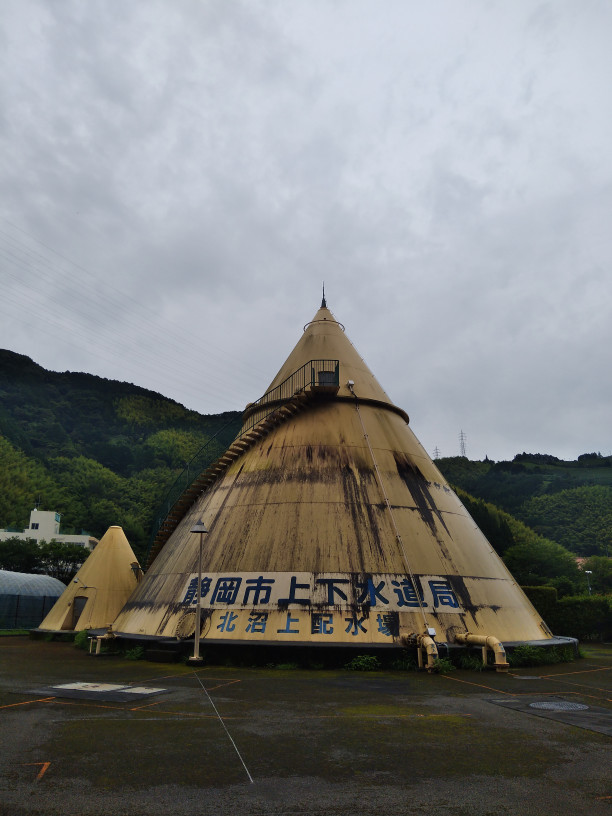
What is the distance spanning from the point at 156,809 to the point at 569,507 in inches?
4789

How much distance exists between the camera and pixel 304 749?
26.0 ft

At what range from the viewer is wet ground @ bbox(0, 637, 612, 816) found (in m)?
5.99

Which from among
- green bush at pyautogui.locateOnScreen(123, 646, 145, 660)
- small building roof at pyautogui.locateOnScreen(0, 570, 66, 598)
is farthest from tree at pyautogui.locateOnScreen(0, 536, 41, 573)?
green bush at pyautogui.locateOnScreen(123, 646, 145, 660)

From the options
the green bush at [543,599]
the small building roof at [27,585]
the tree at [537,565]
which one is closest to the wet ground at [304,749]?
the green bush at [543,599]

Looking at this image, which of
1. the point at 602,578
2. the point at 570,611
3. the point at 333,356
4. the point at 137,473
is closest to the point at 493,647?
the point at 333,356

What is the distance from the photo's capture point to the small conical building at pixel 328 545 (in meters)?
17.4

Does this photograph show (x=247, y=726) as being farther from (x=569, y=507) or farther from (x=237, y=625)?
(x=569, y=507)

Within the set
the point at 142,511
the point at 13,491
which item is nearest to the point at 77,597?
the point at 142,511

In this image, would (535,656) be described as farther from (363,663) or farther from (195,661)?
(195,661)

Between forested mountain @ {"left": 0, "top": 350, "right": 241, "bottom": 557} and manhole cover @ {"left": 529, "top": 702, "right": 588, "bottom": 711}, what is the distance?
74.7m

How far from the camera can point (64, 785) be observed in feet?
20.9

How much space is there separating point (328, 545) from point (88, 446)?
13415cm

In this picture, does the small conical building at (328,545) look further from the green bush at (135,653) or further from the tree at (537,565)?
the tree at (537,565)

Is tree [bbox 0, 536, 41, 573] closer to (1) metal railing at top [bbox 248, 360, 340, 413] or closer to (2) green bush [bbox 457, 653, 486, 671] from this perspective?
(1) metal railing at top [bbox 248, 360, 340, 413]
